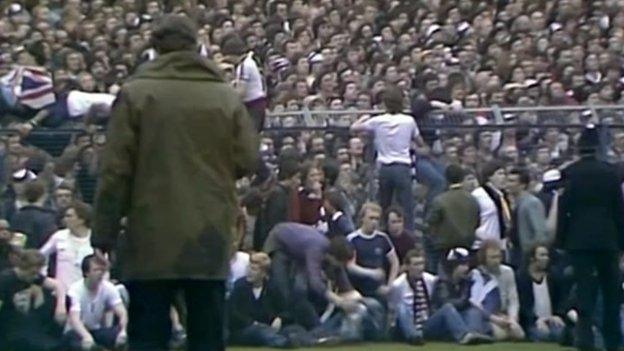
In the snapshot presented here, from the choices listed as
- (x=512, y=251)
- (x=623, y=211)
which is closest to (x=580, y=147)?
(x=623, y=211)

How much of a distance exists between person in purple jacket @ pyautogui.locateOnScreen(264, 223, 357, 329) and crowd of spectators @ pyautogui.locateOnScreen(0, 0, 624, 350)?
2cm

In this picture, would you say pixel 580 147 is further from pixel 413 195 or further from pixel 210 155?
pixel 210 155

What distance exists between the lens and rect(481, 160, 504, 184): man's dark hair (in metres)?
19.9

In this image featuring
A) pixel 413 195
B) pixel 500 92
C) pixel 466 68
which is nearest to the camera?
pixel 413 195

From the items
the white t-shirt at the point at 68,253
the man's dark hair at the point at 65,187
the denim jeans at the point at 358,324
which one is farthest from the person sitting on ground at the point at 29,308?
the denim jeans at the point at 358,324

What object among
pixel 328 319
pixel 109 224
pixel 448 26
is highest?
pixel 448 26

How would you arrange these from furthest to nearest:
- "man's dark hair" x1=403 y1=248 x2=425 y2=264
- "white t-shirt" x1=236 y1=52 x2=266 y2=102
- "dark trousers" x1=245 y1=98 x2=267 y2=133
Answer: "white t-shirt" x1=236 y1=52 x2=266 y2=102 → "dark trousers" x1=245 y1=98 x2=267 y2=133 → "man's dark hair" x1=403 y1=248 x2=425 y2=264

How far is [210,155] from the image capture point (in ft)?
35.7

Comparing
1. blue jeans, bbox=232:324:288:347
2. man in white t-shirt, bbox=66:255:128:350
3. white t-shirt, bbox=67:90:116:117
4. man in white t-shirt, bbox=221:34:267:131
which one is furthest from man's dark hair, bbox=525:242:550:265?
white t-shirt, bbox=67:90:116:117

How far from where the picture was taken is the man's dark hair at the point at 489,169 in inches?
785

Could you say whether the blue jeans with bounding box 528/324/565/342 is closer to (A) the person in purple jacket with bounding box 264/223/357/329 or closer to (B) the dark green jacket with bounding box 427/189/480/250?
(B) the dark green jacket with bounding box 427/189/480/250

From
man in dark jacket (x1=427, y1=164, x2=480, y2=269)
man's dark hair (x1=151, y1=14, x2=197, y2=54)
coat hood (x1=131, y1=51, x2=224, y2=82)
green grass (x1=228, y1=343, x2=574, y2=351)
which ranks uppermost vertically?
man's dark hair (x1=151, y1=14, x2=197, y2=54)

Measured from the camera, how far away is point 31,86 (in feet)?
70.8

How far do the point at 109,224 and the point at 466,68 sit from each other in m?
16.5
